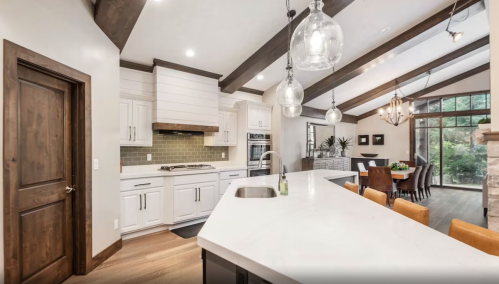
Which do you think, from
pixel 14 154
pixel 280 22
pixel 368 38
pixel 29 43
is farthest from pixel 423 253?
pixel 368 38

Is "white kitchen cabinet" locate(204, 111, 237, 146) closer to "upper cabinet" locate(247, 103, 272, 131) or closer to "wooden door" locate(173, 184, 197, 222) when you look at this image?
"upper cabinet" locate(247, 103, 272, 131)

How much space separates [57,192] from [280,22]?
3232 millimetres

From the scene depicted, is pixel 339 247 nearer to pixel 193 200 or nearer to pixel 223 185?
pixel 193 200

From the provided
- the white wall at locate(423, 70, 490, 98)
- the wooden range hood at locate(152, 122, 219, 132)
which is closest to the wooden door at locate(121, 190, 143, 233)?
the wooden range hood at locate(152, 122, 219, 132)

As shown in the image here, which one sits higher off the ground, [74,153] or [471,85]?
[471,85]

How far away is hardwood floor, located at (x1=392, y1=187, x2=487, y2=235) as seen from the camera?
12.5 feet

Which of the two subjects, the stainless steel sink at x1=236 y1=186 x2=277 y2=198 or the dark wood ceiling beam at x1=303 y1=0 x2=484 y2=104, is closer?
the stainless steel sink at x1=236 y1=186 x2=277 y2=198

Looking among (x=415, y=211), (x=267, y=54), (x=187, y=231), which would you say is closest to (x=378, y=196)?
(x=415, y=211)

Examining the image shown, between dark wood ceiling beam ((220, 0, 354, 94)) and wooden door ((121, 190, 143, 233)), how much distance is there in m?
2.45

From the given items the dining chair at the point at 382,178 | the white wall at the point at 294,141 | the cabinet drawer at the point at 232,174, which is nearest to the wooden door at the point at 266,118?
the white wall at the point at 294,141

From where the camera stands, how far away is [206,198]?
381 centimetres

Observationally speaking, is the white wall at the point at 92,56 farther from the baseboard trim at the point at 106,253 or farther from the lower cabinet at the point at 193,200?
the lower cabinet at the point at 193,200

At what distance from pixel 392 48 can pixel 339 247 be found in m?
4.40

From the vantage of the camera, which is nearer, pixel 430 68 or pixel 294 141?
pixel 430 68
